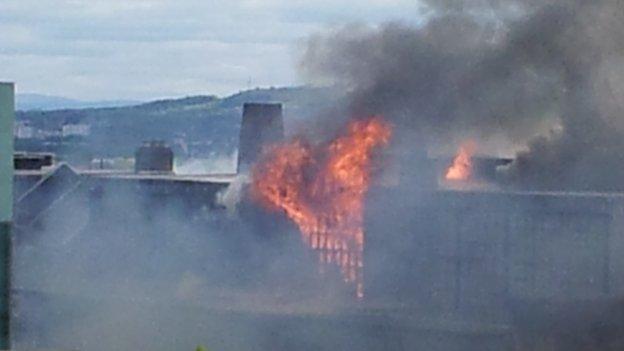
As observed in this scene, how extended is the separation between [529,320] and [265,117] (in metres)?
9.98

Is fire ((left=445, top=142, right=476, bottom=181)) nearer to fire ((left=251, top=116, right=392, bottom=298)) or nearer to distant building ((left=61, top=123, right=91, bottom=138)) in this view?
fire ((left=251, top=116, right=392, bottom=298))

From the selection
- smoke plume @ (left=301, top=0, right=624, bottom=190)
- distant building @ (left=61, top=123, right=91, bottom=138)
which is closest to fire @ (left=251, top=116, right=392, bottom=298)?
smoke plume @ (left=301, top=0, right=624, bottom=190)

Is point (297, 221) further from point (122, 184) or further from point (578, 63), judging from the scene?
point (578, 63)

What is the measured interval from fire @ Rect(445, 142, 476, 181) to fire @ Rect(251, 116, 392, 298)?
128 cm

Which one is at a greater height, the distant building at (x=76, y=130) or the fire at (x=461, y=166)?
the distant building at (x=76, y=130)

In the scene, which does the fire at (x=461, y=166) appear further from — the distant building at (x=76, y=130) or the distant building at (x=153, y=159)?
the distant building at (x=76, y=130)

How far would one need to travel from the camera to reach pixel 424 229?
67.9 feet

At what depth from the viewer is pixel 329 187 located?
935 inches

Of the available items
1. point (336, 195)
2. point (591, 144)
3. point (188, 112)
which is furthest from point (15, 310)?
point (188, 112)

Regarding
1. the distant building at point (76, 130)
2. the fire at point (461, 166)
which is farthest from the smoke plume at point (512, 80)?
the distant building at point (76, 130)

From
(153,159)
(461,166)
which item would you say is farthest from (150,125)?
(461,166)

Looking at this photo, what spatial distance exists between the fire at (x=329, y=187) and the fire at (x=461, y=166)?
1278 millimetres

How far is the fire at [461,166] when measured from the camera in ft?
80.7

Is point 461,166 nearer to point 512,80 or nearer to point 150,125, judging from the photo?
point 512,80
